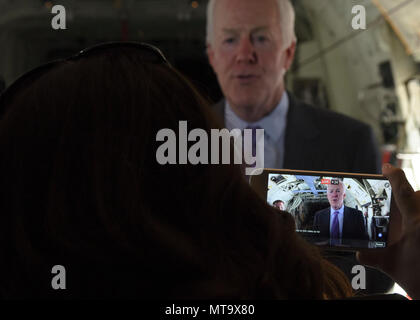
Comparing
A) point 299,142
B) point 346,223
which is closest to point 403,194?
point 346,223

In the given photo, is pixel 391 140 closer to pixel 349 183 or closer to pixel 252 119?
pixel 252 119

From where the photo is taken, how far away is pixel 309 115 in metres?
1.64

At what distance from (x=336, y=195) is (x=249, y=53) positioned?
0.76m

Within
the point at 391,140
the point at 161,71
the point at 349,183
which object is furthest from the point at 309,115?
the point at 391,140

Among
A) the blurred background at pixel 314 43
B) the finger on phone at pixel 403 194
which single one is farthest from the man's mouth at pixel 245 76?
the blurred background at pixel 314 43

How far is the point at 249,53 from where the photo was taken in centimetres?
158

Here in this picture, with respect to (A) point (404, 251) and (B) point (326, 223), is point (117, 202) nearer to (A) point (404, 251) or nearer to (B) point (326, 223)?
(A) point (404, 251)

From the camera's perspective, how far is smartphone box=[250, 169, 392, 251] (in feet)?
3.09

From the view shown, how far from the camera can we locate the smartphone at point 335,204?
3.09 ft

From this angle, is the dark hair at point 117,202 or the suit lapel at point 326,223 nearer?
the dark hair at point 117,202

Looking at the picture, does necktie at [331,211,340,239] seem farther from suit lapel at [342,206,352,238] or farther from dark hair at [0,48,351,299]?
dark hair at [0,48,351,299]

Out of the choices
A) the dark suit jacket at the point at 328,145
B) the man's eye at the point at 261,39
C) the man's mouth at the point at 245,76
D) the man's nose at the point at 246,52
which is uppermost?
the man's eye at the point at 261,39

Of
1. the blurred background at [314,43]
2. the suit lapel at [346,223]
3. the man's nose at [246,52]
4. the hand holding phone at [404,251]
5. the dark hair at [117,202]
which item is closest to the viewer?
the dark hair at [117,202]

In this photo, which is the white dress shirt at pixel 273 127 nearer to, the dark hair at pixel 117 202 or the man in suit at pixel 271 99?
the man in suit at pixel 271 99
